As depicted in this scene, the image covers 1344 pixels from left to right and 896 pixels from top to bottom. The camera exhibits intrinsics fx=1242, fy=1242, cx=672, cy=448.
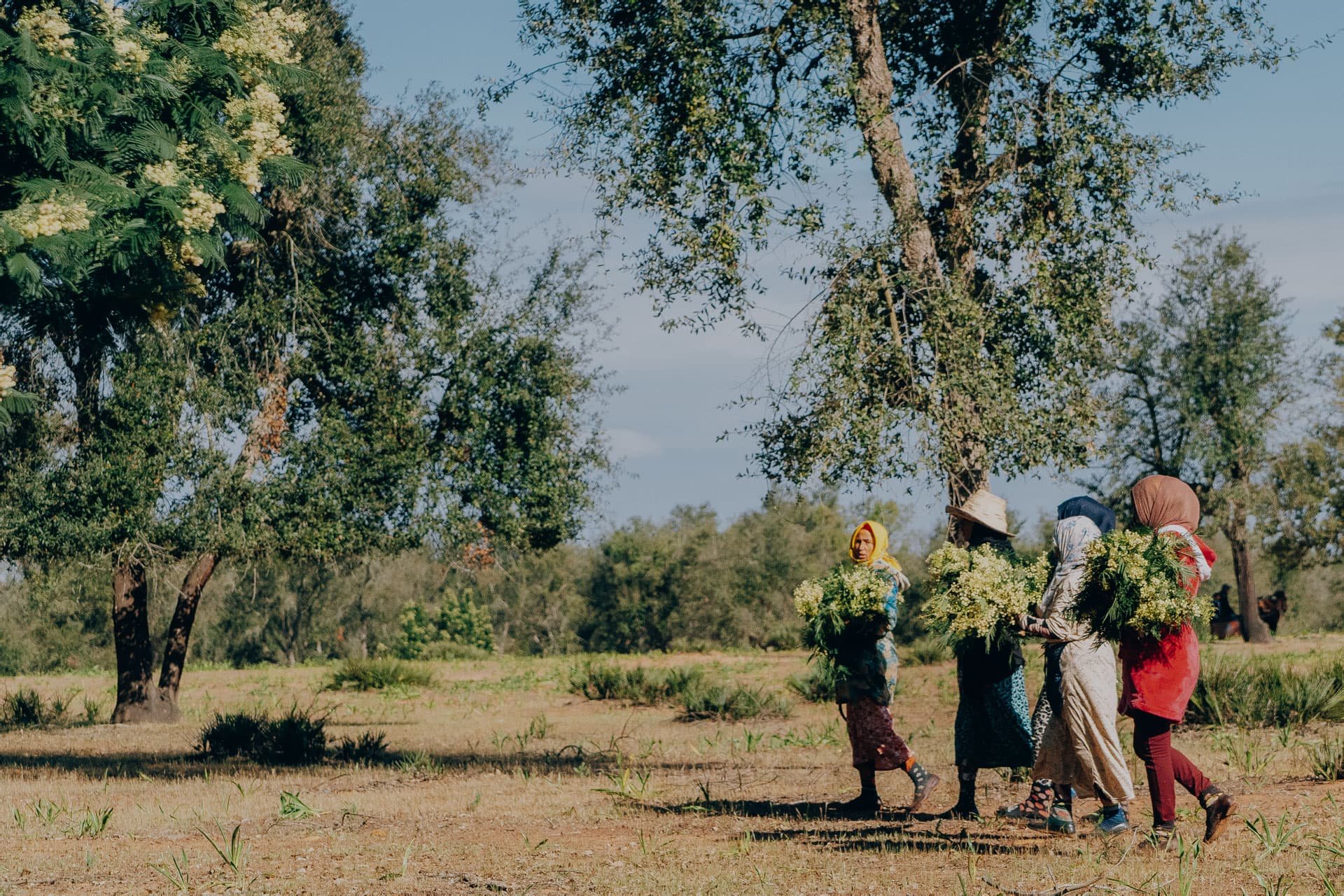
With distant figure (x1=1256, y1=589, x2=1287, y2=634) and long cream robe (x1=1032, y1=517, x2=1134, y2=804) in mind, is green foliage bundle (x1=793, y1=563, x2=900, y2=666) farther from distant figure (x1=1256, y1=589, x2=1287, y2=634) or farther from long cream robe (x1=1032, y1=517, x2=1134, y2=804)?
distant figure (x1=1256, y1=589, x2=1287, y2=634)

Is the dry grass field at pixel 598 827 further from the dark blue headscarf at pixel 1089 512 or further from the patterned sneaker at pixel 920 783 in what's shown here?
the dark blue headscarf at pixel 1089 512

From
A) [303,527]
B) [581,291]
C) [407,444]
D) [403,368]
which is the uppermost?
[581,291]

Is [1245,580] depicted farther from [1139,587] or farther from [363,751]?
[1139,587]

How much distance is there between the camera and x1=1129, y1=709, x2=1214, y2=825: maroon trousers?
5.93m

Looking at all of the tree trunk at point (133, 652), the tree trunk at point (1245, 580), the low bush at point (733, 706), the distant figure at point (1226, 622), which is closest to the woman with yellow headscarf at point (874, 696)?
the low bush at point (733, 706)

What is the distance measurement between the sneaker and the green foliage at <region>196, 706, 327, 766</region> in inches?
321

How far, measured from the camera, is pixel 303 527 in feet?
49.3

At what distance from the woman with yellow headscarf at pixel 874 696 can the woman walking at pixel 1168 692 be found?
1.88 m

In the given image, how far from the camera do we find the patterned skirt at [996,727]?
721cm

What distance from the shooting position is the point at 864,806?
8000mm

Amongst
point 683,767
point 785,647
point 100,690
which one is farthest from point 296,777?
point 785,647

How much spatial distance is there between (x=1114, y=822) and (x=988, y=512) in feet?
6.18

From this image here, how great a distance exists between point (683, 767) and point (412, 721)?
8.20 metres

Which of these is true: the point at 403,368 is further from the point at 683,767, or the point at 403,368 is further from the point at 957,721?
the point at 957,721
